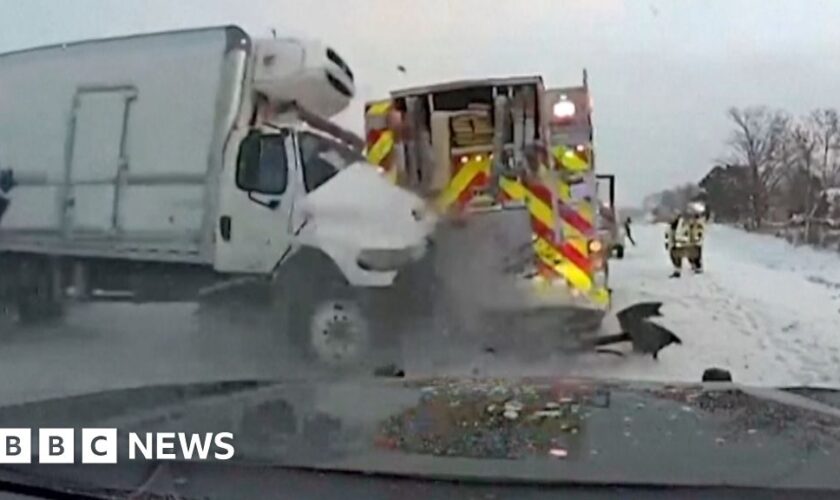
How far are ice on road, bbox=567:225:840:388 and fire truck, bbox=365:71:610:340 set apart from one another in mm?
408

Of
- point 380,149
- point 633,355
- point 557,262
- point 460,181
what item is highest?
point 380,149

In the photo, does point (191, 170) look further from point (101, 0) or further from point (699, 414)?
point (699, 414)

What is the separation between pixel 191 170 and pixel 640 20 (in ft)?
5.76

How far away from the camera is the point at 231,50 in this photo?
4246mm

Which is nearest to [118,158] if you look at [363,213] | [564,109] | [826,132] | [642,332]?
[363,213]

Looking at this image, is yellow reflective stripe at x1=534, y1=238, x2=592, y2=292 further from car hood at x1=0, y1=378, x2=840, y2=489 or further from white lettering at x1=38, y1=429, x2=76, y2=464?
white lettering at x1=38, y1=429, x2=76, y2=464

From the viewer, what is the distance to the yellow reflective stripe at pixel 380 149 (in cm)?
464

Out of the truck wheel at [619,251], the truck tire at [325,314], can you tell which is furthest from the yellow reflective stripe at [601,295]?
the truck tire at [325,314]

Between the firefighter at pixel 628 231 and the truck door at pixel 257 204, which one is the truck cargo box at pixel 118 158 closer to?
the truck door at pixel 257 204

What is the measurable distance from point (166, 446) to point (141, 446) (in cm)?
4

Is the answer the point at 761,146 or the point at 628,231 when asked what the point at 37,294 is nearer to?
the point at 628,231

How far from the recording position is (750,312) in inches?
169

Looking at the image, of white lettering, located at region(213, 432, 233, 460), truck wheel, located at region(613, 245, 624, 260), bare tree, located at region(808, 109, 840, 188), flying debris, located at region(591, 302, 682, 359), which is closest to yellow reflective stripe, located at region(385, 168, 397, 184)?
truck wheel, located at region(613, 245, 624, 260)

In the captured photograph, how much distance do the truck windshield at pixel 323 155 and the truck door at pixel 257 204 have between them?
3.0 inches
